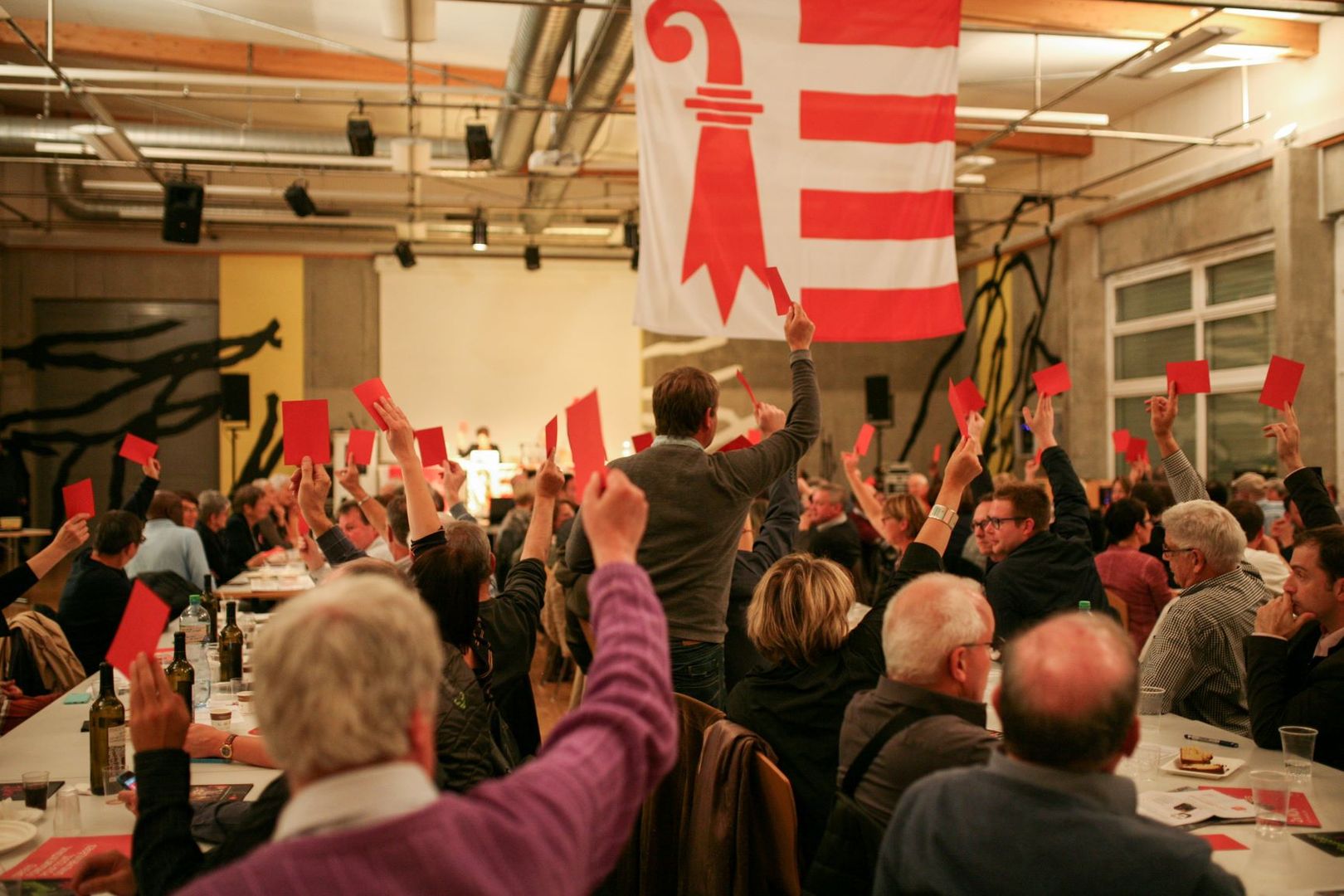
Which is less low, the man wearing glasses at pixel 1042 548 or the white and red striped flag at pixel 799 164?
the white and red striped flag at pixel 799 164

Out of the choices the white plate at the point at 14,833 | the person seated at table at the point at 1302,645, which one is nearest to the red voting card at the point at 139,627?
the white plate at the point at 14,833

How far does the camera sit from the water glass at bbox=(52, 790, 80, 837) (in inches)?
87.7

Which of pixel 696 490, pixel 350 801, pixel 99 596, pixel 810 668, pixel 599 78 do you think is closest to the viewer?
pixel 350 801

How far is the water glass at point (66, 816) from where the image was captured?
2229 millimetres

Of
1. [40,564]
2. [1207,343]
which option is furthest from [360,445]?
[1207,343]

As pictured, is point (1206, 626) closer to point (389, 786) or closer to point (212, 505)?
point (389, 786)

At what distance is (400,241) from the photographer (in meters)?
15.1

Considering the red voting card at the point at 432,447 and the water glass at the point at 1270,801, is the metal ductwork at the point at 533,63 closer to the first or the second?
the red voting card at the point at 432,447

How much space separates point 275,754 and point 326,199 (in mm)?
13927

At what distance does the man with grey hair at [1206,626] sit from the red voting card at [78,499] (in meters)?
3.39

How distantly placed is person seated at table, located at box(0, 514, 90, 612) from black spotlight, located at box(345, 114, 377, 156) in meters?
6.77

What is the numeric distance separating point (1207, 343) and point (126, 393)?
47.1 ft

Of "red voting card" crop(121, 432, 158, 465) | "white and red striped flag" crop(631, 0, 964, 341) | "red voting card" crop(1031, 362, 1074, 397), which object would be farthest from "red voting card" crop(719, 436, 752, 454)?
"red voting card" crop(121, 432, 158, 465)

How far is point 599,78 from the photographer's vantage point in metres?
8.48
